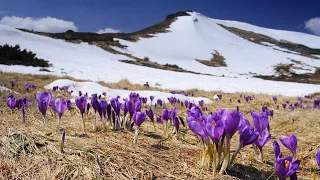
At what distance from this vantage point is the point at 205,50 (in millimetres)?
53188

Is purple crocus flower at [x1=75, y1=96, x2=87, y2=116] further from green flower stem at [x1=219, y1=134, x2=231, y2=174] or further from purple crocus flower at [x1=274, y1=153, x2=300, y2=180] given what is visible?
purple crocus flower at [x1=274, y1=153, x2=300, y2=180]

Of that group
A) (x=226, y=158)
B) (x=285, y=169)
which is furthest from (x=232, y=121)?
(x=285, y=169)

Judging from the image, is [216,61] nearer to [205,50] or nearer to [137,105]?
[205,50]

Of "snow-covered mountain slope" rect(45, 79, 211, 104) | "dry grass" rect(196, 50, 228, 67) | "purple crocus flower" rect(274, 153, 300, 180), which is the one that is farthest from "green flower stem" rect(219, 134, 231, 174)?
"dry grass" rect(196, 50, 228, 67)

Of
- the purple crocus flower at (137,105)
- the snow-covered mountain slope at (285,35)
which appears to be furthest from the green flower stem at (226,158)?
the snow-covered mountain slope at (285,35)

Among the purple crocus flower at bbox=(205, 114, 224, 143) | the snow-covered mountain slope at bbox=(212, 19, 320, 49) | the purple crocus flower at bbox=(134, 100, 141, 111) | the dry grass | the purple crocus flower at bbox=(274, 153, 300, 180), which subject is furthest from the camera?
the snow-covered mountain slope at bbox=(212, 19, 320, 49)

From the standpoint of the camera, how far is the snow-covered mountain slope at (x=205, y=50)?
42062 millimetres

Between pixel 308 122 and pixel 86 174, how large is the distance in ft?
14.4

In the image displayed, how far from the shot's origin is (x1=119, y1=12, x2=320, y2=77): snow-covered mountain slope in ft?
138

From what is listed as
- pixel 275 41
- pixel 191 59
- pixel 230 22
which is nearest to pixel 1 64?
pixel 191 59

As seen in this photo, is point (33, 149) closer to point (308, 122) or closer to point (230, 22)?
point (308, 122)

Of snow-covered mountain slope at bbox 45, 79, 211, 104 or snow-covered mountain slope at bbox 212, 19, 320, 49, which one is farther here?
snow-covered mountain slope at bbox 212, 19, 320, 49

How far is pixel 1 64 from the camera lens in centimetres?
1627

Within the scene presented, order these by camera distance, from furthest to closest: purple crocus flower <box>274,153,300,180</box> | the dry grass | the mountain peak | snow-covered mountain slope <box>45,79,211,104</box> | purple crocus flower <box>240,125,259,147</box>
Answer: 1. the mountain peak
2. the dry grass
3. snow-covered mountain slope <box>45,79,211,104</box>
4. purple crocus flower <box>240,125,259,147</box>
5. purple crocus flower <box>274,153,300,180</box>
